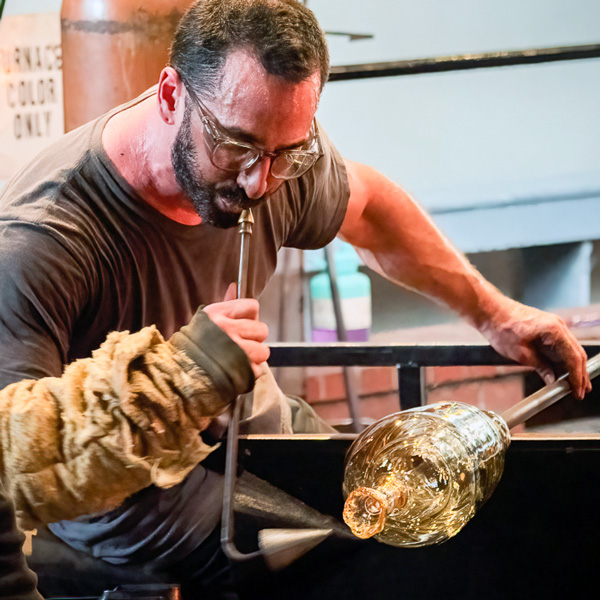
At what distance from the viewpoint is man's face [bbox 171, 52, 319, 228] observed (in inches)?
30.1

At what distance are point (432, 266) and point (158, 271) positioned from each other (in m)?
0.49

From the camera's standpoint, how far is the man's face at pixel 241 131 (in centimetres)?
76

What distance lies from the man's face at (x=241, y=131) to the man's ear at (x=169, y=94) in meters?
0.02

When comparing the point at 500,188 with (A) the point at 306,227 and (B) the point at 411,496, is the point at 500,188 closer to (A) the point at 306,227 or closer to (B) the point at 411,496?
(A) the point at 306,227

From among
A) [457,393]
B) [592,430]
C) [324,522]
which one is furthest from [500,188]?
[324,522]

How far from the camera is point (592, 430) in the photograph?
117 centimetres

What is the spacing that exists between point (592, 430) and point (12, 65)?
1.13 meters

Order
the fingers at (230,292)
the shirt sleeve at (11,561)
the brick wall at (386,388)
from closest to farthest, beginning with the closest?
the shirt sleeve at (11,561), the fingers at (230,292), the brick wall at (386,388)

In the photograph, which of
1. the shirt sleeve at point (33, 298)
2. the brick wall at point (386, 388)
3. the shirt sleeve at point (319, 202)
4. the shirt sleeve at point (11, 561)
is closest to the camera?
the shirt sleeve at point (11, 561)

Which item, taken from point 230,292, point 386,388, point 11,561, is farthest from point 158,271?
point 386,388

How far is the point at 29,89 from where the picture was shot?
115 centimetres

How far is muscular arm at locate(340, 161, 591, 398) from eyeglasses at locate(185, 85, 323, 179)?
29 centimetres

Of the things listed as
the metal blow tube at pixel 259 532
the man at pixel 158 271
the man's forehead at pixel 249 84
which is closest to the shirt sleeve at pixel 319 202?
the man at pixel 158 271

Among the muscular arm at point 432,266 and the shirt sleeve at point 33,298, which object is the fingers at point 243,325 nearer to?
the shirt sleeve at point 33,298
